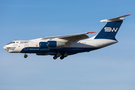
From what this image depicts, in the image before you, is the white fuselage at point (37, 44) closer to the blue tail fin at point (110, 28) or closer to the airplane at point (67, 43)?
the airplane at point (67, 43)

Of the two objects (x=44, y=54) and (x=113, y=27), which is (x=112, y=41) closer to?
(x=113, y=27)

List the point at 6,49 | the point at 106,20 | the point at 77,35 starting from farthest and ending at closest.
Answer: the point at 106,20 < the point at 6,49 < the point at 77,35

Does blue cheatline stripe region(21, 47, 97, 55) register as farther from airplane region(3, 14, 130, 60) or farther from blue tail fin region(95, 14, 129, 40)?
blue tail fin region(95, 14, 129, 40)

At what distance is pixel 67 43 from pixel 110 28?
16.6ft

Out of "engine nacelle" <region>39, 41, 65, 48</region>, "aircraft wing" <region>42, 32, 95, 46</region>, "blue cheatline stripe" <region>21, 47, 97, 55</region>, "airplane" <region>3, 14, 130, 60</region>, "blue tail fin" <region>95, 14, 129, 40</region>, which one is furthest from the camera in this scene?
"blue tail fin" <region>95, 14, 129, 40</region>

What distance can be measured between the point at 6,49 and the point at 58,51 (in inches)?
206

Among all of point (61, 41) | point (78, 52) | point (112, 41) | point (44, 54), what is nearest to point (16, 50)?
point (44, 54)

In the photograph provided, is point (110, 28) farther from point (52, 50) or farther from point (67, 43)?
point (52, 50)

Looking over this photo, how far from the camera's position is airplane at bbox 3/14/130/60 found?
72.9 ft

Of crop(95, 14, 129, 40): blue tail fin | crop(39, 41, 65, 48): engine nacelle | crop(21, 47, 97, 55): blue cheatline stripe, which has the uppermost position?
crop(95, 14, 129, 40): blue tail fin

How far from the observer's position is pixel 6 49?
75.5ft

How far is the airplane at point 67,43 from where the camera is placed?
22234mm

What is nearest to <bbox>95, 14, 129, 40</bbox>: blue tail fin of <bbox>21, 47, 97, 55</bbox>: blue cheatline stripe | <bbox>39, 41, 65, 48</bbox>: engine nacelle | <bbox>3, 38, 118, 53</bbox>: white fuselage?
<bbox>3, 38, 118, 53</bbox>: white fuselage

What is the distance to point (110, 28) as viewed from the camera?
2439cm
